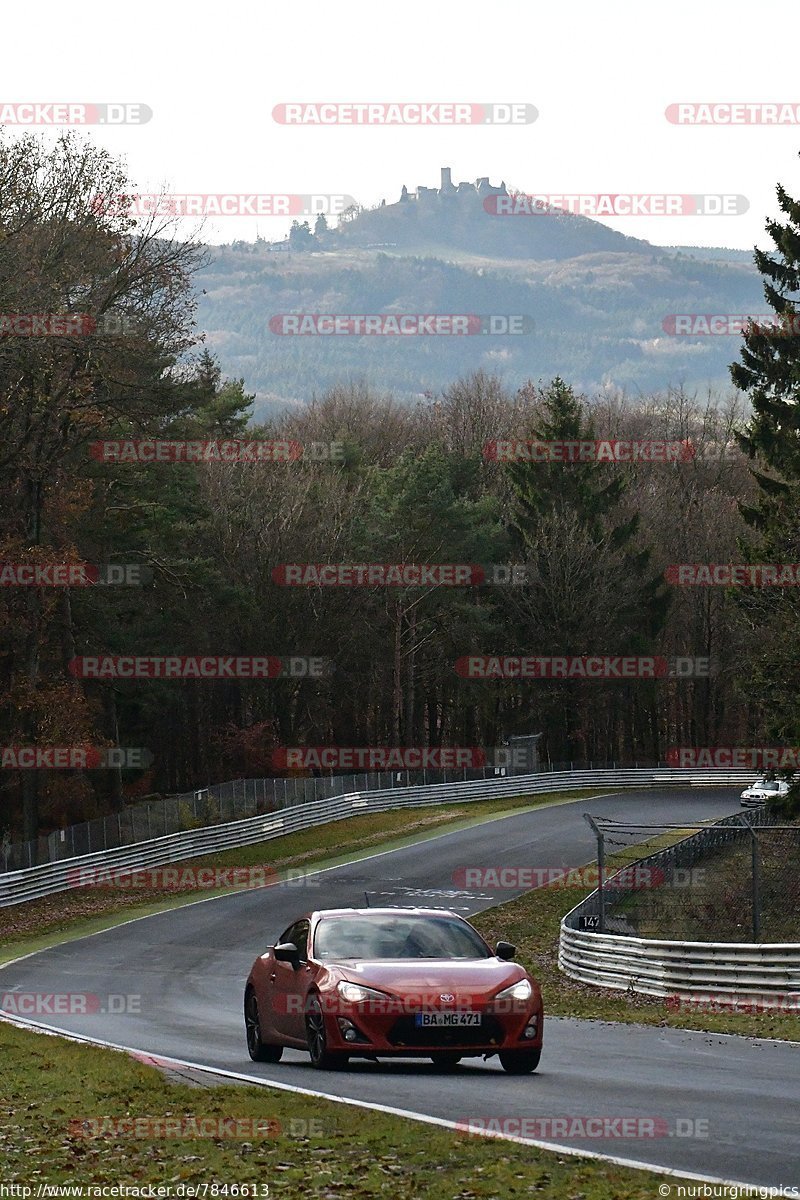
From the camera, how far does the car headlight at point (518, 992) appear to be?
13055 millimetres

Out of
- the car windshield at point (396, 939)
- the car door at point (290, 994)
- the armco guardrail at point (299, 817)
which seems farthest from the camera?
the armco guardrail at point (299, 817)

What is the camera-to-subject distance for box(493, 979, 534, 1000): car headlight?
13.1 metres

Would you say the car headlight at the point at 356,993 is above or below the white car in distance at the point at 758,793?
above

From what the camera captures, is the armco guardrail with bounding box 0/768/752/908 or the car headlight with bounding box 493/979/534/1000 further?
the armco guardrail with bounding box 0/768/752/908

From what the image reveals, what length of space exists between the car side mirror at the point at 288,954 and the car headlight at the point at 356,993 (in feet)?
3.32

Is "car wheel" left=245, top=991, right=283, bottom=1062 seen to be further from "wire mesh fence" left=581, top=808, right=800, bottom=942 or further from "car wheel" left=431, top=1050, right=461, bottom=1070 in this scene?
"wire mesh fence" left=581, top=808, right=800, bottom=942

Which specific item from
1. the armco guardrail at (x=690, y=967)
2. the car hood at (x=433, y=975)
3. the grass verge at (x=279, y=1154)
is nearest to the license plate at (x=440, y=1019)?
the car hood at (x=433, y=975)

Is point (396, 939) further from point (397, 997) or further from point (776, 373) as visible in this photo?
point (776, 373)

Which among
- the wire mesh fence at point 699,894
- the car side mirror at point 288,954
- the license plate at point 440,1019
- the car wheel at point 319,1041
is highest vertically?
the car side mirror at point 288,954

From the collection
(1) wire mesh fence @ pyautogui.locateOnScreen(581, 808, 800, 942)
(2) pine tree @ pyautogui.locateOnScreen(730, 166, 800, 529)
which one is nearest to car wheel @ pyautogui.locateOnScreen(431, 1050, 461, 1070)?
(1) wire mesh fence @ pyautogui.locateOnScreen(581, 808, 800, 942)

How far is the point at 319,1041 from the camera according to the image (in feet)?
44.0

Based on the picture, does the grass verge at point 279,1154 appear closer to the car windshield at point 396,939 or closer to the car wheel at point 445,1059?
the car wheel at point 445,1059

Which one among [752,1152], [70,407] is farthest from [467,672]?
[752,1152]

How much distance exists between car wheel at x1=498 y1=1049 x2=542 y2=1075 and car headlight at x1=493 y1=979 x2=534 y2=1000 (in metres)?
0.44
